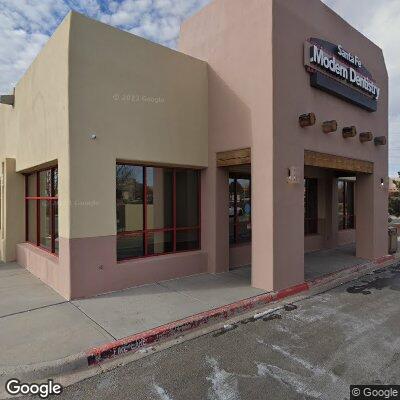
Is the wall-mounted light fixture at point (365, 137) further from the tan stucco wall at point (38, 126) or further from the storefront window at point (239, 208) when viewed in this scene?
the tan stucco wall at point (38, 126)

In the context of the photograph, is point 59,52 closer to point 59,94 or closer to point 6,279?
point 59,94

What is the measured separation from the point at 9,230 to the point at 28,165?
2.71 meters

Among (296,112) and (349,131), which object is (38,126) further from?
(349,131)

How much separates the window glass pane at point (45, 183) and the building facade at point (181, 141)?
0.21ft

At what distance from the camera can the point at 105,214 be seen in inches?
287

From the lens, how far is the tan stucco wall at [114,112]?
22.7ft

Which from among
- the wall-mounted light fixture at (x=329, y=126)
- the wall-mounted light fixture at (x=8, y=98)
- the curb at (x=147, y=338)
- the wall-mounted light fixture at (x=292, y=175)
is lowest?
the curb at (x=147, y=338)

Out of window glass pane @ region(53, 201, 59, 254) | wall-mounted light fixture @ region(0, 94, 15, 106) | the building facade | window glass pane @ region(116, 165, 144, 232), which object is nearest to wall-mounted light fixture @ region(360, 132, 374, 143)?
the building facade

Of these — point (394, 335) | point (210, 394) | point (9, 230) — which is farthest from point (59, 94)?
point (394, 335)

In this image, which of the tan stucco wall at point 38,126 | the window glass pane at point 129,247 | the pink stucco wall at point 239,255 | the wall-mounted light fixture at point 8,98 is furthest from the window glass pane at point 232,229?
the wall-mounted light fixture at point 8,98

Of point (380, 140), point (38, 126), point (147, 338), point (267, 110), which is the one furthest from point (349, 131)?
point (38, 126)

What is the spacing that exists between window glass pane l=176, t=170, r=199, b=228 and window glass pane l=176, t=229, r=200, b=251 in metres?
0.22

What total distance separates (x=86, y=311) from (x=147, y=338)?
5.71 feet

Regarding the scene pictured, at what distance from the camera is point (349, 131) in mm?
9750
